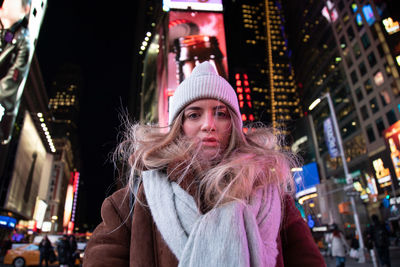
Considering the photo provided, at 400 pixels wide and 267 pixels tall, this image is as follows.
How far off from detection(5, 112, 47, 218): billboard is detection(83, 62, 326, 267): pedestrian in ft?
124

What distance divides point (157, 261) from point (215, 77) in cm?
123

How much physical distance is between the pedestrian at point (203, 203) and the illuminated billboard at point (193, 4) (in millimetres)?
12329

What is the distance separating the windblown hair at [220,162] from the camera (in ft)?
4.18

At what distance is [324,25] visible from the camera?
5628cm

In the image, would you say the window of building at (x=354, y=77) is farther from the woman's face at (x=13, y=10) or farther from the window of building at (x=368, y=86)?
the woman's face at (x=13, y=10)

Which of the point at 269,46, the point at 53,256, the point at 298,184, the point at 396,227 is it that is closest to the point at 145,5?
the point at 53,256

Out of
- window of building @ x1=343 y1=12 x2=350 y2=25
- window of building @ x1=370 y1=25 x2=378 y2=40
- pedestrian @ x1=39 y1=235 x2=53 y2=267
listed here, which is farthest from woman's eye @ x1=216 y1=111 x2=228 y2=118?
window of building @ x1=343 y1=12 x2=350 y2=25

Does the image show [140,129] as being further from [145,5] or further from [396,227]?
[145,5]

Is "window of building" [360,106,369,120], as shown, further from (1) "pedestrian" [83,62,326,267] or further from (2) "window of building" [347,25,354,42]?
(1) "pedestrian" [83,62,326,267]

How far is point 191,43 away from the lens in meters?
16.5

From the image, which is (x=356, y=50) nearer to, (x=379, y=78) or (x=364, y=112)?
(x=379, y=78)

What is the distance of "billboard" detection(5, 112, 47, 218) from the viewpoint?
33.3 metres

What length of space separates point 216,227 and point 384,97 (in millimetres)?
41511

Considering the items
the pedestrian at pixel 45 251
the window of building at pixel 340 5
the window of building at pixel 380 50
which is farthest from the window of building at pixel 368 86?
the pedestrian at pixel 45 251
